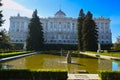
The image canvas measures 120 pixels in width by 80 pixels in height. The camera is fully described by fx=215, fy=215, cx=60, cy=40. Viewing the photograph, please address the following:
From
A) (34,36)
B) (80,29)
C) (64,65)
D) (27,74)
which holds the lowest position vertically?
(64,65)

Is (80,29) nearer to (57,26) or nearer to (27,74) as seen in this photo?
(57,26)

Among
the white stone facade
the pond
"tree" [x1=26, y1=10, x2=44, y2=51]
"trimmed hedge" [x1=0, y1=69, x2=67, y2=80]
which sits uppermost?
the white stone facade

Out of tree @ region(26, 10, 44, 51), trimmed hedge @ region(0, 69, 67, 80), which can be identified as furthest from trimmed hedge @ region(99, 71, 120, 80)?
tree @ region(26, 10, 44, 51)

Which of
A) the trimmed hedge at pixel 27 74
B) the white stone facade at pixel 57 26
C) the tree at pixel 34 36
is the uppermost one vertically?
the white stone facade at pixel 57 26

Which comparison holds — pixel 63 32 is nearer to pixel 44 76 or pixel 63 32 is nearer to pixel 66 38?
pixel 66 38

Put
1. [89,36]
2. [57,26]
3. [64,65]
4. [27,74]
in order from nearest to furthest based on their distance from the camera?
[27,74] → [64,65] → [89,36] → [57,26]

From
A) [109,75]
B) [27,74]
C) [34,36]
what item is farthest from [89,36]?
[27,74]

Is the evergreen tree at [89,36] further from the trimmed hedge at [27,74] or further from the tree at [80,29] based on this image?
the trimmed hedge at [27,74]

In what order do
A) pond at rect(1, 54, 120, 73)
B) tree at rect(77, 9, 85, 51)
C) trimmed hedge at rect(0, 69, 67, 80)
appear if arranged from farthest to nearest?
tree at rect(77, 9, 85, 51)
pond at rect(1, 54, 120, 73)
trimmed hedge at rect(0, 69, 67, 80)

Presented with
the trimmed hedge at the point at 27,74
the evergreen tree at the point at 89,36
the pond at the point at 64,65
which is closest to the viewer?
the trimmed hedge at the point at 27,74

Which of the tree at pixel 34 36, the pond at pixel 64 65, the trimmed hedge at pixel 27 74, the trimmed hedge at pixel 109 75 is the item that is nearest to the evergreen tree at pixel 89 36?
the tree at pixel 34 36

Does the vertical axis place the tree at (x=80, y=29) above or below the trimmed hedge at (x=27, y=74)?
above

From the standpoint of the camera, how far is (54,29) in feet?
258

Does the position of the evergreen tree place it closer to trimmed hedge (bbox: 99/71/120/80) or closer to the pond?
the pond
